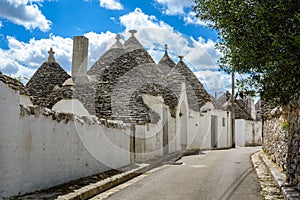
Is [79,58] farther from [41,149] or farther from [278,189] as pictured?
[278,189]

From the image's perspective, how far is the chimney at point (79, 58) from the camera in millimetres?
19250

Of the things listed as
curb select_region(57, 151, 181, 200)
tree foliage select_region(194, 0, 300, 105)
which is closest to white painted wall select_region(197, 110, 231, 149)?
curb select_region(57, 151, 181, 200)

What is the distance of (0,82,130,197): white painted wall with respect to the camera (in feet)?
20.1

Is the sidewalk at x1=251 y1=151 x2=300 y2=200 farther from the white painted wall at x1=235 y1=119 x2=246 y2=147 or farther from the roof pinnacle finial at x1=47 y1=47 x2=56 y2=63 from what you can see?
the white painted wall at x1=235 y1=119 x2=246 y2=147

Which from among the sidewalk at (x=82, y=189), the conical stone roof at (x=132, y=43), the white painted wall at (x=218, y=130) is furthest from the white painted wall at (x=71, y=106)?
the white painted wall at (x=218, y=130)

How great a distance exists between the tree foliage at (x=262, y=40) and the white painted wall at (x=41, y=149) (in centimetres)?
404

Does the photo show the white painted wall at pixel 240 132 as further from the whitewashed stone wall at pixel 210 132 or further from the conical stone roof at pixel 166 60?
the conical stone roof at pixel 166 60

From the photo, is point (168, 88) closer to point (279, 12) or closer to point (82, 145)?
point (82, 145)

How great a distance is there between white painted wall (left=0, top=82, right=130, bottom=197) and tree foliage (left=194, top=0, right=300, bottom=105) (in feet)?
13.3

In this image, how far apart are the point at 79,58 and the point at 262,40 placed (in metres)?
13.9

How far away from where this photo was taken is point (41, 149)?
7199 millimetres

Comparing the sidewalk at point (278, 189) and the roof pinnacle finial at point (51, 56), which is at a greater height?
the roof pinnacle finial at point (51, 56)

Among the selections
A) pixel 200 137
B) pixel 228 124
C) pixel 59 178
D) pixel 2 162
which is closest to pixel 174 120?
pixel 200 137

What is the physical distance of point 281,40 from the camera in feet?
21.7
